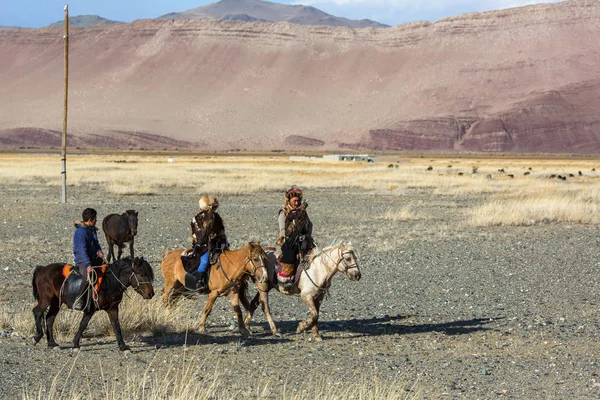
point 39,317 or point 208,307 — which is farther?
point 208,307

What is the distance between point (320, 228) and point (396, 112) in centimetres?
12780

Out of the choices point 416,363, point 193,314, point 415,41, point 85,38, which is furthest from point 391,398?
point 85,38

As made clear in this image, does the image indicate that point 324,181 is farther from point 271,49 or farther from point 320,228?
point 271,49

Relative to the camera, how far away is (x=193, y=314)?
38.0 feet

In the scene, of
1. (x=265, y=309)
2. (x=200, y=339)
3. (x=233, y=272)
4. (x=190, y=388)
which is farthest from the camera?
(x=265, y=309)

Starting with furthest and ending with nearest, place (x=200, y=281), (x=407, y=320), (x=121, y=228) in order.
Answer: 1. (x=121, y=228)
2. (x=407, y=320)
3. (x=200, y=281)

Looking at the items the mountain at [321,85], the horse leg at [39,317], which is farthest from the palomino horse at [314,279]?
the mountain at [321,85]

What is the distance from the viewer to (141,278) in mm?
8812

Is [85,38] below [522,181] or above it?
above

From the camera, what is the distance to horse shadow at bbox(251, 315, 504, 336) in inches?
417

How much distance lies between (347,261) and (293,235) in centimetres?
81

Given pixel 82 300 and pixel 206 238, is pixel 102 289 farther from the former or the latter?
pixel 206 238

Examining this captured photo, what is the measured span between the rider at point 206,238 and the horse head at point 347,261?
137cm

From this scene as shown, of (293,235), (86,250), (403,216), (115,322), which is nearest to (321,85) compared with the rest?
(403,216)
